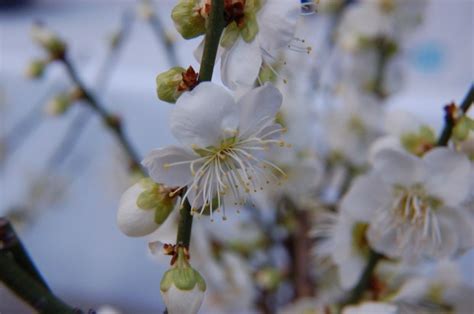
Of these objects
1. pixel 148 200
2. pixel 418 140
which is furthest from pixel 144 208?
pixel 418 140

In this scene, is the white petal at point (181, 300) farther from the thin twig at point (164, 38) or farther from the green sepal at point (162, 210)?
the thin twig at point (164, 38)

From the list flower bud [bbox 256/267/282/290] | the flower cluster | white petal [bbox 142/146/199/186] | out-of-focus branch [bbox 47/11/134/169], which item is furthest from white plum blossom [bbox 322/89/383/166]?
white petal [bbox 142/146/199/186]

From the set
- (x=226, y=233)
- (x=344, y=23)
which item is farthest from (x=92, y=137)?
(x=344, y=23)

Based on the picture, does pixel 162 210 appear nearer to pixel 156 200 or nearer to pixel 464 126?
pixel 156 200

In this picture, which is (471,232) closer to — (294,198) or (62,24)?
(294,198)

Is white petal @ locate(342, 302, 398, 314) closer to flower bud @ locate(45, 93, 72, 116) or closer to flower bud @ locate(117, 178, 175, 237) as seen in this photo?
flower bud @ locate(117, 178, 175, 237)

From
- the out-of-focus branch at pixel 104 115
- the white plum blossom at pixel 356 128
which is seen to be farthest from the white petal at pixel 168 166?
the white plum blossom at pixel 356 128
